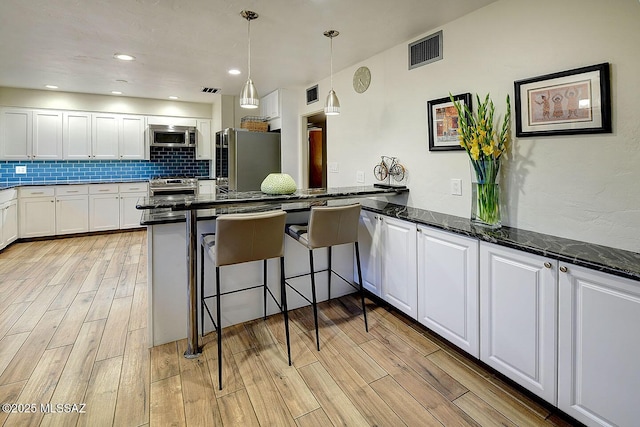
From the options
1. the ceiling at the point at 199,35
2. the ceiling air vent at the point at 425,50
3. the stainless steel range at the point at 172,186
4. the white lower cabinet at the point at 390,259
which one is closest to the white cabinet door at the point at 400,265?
the white lower cabinet at the point at 390,259

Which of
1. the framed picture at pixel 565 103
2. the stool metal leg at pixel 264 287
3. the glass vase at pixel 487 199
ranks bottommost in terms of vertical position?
the stool metal leg at pixel 264 287

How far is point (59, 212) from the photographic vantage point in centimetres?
525

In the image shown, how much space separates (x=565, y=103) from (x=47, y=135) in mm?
6635

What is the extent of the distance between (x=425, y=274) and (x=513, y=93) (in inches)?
52.6

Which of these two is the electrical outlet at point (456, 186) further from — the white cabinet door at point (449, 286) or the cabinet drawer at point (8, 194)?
the cabinet drawer at point (8, 194)

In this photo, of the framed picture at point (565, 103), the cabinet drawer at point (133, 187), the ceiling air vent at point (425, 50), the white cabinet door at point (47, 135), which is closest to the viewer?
the framed picture at point (565, 103)

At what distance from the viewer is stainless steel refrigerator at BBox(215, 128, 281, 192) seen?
189 inches

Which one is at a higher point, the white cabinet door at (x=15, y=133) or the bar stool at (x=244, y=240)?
the white cabinet door at (x=15, y=133)

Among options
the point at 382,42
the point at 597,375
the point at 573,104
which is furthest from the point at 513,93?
the point at 597,375

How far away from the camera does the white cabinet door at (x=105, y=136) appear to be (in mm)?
5566

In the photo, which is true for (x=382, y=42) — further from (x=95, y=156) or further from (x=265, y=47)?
(x=95, y=156)

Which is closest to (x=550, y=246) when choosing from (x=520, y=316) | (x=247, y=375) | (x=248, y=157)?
(x=520, y=316)

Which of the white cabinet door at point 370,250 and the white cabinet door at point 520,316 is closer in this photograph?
the white cabinet door at point 520,316

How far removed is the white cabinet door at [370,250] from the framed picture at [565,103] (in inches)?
48.9
